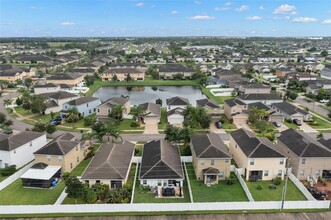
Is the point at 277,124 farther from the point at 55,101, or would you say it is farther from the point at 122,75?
the point at 122,75

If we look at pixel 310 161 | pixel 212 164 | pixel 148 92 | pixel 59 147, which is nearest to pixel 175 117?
pixel 212 164

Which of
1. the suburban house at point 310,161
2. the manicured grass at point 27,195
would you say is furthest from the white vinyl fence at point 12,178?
the suburban house at point 310,161

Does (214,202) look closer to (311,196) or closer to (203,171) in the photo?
(203,171)

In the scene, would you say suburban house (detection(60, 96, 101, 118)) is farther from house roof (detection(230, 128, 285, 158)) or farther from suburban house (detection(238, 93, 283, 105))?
house roof (detection(230, 128, 285, 158))

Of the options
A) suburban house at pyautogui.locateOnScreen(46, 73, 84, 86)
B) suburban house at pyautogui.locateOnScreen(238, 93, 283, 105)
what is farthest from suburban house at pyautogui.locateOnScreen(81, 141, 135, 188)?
suburban house at pyautogui.locateOnScreen(46, 73, 84, 86)

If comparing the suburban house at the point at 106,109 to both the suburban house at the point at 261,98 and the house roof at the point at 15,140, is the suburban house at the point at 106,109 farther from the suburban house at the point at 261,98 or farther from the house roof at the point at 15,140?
the suburban house at the point at 261,98
